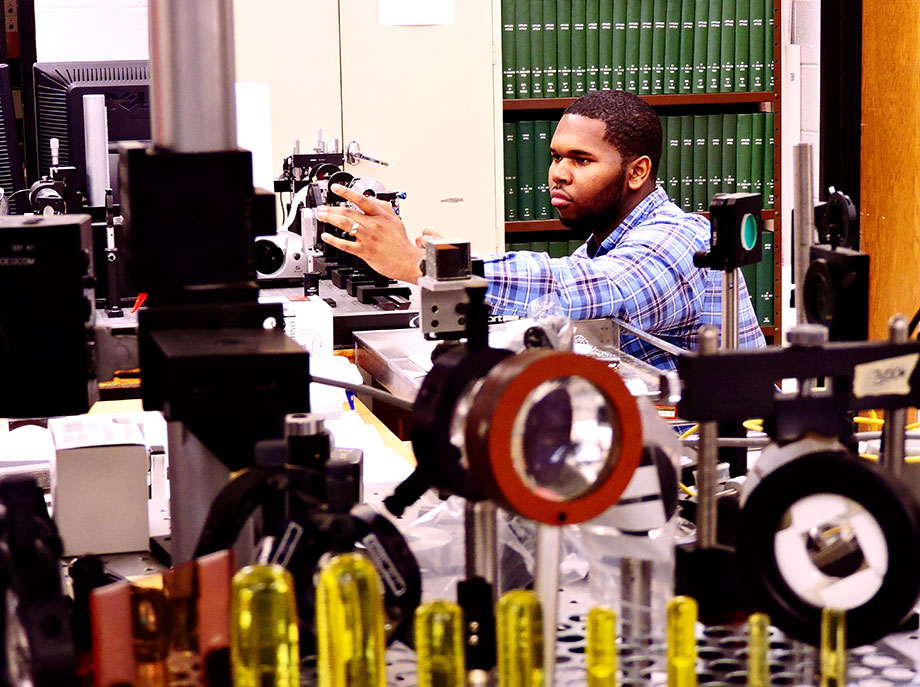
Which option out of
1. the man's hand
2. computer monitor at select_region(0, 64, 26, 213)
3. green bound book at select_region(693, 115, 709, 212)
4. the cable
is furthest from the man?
green bound book at select_region(693, 115, 709, 212)

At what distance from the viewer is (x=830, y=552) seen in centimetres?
71

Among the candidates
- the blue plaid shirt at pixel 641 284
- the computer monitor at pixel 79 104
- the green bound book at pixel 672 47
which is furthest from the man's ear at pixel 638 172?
the green bound book at pixel 672 47

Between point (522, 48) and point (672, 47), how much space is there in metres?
0.51

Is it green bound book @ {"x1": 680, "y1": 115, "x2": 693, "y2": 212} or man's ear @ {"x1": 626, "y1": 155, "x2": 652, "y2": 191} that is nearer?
man's ear @ {"x1": 626, "y1": 155, "x2": 652, "y2": 191}

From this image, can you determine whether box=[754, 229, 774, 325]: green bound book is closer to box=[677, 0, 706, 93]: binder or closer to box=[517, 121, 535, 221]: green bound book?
box=[677, 0, 706, 93]: binder

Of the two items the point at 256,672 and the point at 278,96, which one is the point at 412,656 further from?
the point at 278,96

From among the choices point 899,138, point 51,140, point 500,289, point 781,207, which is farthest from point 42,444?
point 781,207

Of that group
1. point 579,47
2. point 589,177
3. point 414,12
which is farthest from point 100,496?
point 579,47

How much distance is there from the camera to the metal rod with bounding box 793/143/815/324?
0.98 m

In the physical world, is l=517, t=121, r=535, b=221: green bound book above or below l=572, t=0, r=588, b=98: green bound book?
below

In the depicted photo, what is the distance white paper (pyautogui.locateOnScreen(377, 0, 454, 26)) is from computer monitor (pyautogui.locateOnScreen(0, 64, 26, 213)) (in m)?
1.45

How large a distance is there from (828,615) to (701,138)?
12.7 ft

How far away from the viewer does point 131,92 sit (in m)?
2.88

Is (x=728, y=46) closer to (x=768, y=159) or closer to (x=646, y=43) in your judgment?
(x=646, y=43)
